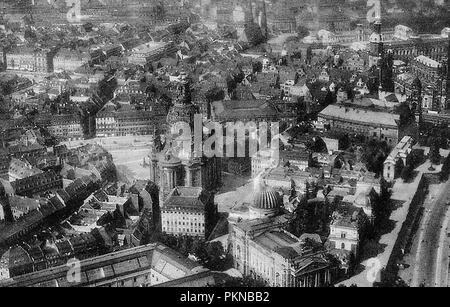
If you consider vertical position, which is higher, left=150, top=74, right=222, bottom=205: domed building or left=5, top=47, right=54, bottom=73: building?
left=5, top=47, right=54, bottom=73: building

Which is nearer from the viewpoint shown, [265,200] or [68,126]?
[265,200]

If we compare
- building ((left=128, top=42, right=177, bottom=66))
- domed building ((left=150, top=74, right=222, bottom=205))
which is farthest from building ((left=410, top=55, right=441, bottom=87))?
building ((left=128, top=42, right=177, bottom=66))

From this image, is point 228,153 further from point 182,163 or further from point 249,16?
point 249,16

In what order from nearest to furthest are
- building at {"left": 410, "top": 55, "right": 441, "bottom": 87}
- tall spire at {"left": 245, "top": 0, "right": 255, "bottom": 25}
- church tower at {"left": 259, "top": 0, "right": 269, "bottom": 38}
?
building at {"left": 410, "top": 55, "right": 441, "bottom": 87} < church tower at {"left": 259, "top": 0, "right": 269, "bottom": 38} < tall spire at {"left": 245, "top": 0, "right": 255, "bottom": 25}

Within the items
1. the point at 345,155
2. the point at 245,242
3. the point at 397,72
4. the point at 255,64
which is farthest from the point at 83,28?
the point at 245,242

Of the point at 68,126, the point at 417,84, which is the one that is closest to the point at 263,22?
the point at 417,84

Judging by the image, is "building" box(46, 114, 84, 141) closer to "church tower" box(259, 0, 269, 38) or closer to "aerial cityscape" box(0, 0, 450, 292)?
"aerial cityscape" box(0, 0, 450, 292)
